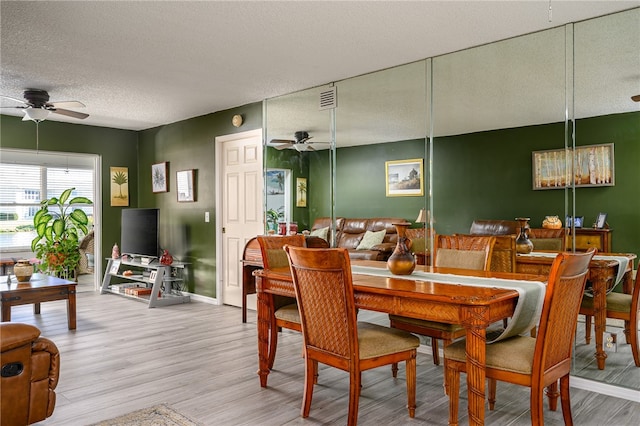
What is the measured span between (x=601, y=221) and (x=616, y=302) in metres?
0.53

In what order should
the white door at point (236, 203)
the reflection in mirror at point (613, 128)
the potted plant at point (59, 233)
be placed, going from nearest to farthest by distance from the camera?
the reflection in mirror at point (613, 128), the white door at point (236, 203), the potted plant at point (59, 233)

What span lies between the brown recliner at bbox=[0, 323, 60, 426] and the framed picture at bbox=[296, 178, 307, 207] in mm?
3078

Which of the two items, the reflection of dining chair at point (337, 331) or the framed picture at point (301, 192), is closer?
the reflection of dining chair at point (337, 331)

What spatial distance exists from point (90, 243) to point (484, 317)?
6958mm

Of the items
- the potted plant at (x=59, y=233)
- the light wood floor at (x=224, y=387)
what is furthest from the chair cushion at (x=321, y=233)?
the potted plant at (x=59, y=233)

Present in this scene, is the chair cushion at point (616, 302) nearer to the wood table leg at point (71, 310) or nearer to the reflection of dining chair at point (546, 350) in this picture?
the reflection of dining chair at point (546, 350)

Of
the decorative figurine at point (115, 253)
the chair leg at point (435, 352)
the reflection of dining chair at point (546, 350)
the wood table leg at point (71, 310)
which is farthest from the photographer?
the decorative figurine at point (115, 253)

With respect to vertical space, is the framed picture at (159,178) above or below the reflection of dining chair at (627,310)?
above

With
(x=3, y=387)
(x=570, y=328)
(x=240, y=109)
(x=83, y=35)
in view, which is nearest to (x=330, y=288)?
(x=570, y=328)

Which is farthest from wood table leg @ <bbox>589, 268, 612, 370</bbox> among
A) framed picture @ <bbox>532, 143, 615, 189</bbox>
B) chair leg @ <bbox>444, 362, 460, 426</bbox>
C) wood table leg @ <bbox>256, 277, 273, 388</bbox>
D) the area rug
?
the area rug

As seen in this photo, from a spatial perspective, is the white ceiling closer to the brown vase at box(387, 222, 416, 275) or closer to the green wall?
the brown vase at box(387, 222, 416, 275)

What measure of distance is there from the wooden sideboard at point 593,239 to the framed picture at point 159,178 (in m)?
5.42

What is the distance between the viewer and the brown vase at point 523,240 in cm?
330

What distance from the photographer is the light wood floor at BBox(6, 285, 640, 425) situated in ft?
8.48
